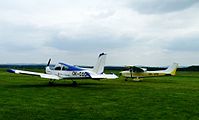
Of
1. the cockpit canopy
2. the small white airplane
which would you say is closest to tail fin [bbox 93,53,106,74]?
the small white airplane

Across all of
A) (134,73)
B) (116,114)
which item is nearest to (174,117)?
(116,114)

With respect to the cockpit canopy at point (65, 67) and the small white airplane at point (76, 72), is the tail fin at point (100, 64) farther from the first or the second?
the cockpit canopy at point (65, 67)

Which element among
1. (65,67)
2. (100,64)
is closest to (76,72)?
(65,67)

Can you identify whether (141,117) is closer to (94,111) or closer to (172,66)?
(94,111)

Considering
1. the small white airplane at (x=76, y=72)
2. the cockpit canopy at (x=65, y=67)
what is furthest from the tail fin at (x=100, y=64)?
the cockpit canopy at (x=65, y=67)

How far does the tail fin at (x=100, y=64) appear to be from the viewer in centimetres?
2259

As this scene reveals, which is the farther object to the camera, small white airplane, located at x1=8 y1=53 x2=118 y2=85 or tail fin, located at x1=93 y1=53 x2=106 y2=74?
tail fin, located at x1=93 y1=53 x2=106 y2=74

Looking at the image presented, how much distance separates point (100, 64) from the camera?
22.7 meters

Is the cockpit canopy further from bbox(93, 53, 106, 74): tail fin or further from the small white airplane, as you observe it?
bbox(93, 53, 106, 74): tail fin

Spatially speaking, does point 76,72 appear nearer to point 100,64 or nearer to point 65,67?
point 65,67

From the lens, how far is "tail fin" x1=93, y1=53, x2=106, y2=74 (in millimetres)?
22594

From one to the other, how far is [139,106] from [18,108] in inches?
186

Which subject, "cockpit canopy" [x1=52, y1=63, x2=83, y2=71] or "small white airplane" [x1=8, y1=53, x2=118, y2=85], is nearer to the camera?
"small white airplane" [x1=8, y1=53, x2=118, y2=85]

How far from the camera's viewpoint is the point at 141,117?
9.87 m
